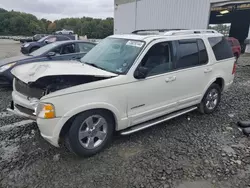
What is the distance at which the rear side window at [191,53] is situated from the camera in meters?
3.82

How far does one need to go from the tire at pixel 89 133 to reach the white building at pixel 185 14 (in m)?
17.0

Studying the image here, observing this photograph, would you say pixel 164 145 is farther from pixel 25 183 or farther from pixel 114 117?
pixel 25 183

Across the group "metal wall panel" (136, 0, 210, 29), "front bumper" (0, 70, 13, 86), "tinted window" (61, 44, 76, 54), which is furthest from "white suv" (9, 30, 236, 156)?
"metal wall panel" (136, 0, 210, 29)

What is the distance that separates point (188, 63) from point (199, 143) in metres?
1.49

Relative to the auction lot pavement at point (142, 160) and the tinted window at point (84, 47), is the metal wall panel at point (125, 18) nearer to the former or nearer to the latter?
the tinted window at point (84, 47)

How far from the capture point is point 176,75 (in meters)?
3.71

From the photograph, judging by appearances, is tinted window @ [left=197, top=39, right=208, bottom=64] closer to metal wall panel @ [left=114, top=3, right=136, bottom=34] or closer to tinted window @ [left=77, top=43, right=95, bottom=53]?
tinted window @ [left=77, top=43, right=95, bottom=53]

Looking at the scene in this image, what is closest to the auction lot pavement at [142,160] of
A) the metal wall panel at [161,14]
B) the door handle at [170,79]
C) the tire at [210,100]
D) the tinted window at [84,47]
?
the tire at [210,100]

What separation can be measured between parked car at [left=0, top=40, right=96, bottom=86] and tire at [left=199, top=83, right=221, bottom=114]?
3.61 m

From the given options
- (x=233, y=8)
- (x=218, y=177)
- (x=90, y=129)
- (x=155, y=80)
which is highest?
(x=233, y=8)

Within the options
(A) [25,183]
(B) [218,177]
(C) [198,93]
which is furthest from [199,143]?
(A) [25,183]

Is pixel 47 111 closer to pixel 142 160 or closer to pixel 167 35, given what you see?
pixel 142 160

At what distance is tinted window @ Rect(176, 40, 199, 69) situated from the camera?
3807mm

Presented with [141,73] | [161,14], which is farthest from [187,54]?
[161,14]
